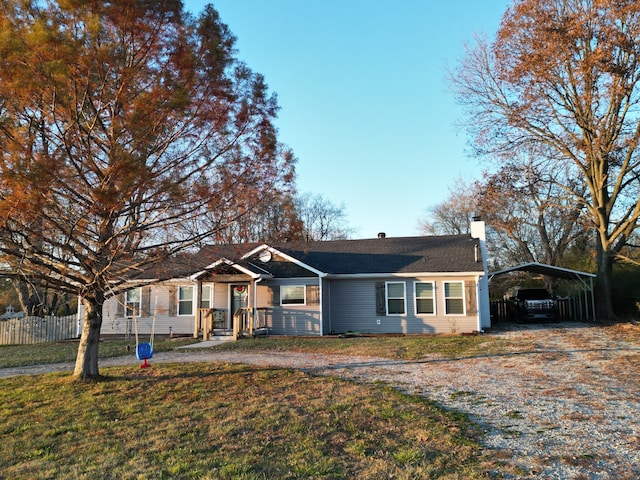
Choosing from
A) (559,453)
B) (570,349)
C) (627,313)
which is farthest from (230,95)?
(627,313)

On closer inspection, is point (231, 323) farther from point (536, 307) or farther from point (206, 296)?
point (536, 307)

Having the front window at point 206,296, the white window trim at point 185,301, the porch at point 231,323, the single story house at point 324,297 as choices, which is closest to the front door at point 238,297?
the single story house at point 324,297

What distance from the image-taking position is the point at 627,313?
20.5 meters

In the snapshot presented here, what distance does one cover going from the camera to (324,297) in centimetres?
1842

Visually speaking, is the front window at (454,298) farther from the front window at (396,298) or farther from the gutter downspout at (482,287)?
the front window at (396,298)

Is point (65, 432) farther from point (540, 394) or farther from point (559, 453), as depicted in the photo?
point (540, 394)

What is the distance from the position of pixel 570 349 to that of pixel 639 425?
6902 mm

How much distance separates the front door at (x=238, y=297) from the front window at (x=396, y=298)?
5619 mm

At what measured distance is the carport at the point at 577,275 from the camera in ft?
62.6

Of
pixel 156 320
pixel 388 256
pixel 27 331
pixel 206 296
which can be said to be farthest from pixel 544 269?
pixel 27 331

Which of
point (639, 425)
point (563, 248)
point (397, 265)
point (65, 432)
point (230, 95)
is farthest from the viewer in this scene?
point (563, 248)

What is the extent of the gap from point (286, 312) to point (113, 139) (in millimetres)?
11677

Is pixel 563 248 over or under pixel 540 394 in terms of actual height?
over

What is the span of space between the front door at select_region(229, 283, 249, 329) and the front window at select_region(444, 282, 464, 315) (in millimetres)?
7763
